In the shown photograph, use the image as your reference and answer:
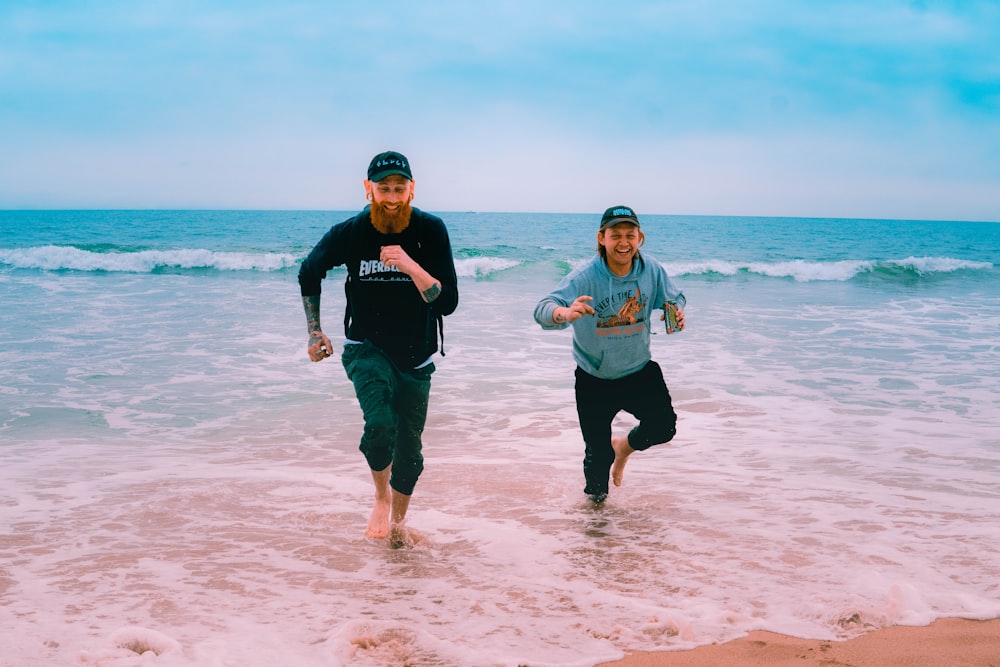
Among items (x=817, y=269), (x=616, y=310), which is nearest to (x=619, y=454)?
(x=616, y=310)

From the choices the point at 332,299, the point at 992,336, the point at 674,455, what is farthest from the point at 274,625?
the point at 332,299

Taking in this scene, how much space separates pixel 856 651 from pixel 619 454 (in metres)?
2.43

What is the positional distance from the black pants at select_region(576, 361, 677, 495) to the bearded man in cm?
118

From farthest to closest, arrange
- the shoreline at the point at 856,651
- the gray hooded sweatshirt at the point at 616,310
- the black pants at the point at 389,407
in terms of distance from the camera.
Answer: the gray hooded sweatshirt at the point at 616,310 → the black pants at the point at 389,407 → the shoreline at the point at 856,651

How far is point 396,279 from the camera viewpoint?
436 centimetres

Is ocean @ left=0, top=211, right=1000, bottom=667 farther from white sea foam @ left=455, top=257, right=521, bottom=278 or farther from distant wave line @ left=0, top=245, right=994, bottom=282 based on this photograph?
distant wave line @ left=0, top=245, right=994, bottom=282

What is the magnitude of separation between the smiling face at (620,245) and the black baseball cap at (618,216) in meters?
0.03

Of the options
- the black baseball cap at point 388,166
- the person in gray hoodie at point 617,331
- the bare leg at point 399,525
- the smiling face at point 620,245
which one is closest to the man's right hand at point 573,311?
the person in gray hoodie at point 617,331

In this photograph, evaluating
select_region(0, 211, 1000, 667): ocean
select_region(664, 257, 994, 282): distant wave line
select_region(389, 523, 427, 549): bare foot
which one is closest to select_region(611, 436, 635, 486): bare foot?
select_region(0, 211, 1000, 667): ocean

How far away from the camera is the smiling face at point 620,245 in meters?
4.82

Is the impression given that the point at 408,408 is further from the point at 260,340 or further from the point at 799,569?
the point at 260,340

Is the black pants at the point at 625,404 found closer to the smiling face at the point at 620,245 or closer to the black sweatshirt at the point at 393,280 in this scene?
the smiling face at the point at 620,245

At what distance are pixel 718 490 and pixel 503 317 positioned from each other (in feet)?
34.6

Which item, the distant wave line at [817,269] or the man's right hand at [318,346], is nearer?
the man's right hand at [318,346]
